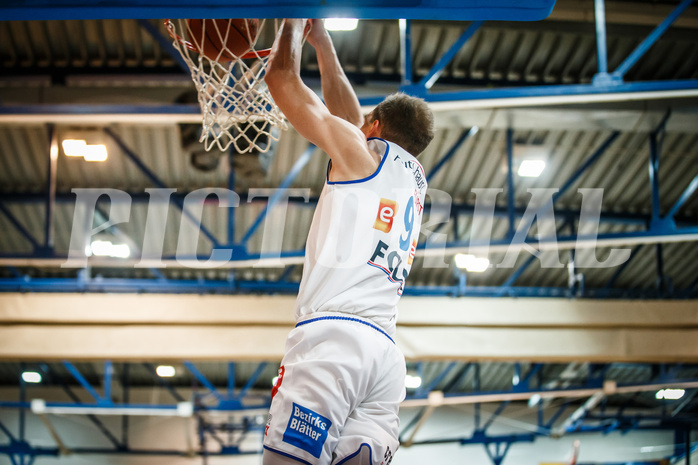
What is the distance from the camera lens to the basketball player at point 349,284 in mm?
2566

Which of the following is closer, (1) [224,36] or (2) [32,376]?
(1) [224,36]

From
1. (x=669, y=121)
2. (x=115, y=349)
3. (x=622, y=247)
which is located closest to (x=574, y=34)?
(x=669, y=121)

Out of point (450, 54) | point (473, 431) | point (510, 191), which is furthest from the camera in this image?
point (473, 431)

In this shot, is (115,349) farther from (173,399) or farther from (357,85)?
(173,399)

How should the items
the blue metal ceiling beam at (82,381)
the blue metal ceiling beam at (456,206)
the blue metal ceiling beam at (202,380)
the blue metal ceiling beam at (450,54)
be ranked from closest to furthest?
the blue metal ceiling beam at (450,54)
the blue metal ceiling beam at (456,206)
the blue metal ceiling beam at (202,380)
the blue metal ceiling beam at (82,381)

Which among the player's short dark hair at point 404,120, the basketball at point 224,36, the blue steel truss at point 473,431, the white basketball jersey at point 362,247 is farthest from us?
the blue steel truss at point 473,431

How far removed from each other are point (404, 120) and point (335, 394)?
1.37 meters

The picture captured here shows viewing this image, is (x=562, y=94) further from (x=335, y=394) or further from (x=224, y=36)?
(x=335, y=394)

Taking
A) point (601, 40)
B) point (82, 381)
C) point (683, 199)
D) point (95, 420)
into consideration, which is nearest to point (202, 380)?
point (82, 381)

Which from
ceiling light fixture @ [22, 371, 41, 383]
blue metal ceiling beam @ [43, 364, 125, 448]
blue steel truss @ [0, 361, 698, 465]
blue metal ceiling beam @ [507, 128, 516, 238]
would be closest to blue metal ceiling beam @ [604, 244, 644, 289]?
blue steel truss @ [0, 361, 698, 465]

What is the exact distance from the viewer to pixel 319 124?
2920 millimetres

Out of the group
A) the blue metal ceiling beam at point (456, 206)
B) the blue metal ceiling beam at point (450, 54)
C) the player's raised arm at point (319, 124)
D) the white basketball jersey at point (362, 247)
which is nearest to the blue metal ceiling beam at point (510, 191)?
the blue metal ceiling beam at point (450, 54)

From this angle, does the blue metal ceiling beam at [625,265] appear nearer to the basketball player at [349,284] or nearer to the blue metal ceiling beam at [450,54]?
the blue metal ceiling beam at [450,54]

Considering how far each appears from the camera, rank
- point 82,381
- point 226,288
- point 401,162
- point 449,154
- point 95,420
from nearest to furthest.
A: point 401,162 → point 449,154 → point 226,288 → point 82,381 → point 95,420
